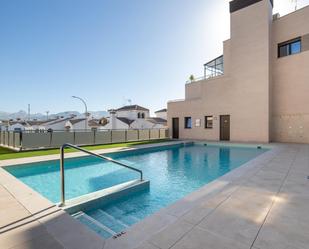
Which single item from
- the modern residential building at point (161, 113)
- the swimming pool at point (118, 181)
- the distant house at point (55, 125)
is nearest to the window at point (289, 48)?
the swimming pool at point (118, 181)

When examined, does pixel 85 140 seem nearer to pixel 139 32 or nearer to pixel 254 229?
pixel 139 32

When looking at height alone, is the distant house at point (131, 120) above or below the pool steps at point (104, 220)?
above

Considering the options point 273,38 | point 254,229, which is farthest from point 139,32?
point 254,229

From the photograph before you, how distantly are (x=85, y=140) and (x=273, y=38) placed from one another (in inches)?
580

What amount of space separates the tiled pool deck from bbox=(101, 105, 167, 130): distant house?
32.4m

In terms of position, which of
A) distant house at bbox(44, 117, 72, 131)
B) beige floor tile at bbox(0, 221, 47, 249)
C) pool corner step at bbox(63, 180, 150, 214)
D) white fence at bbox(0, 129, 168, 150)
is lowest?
pool corner step at bbox(63, 180, 150, 214)

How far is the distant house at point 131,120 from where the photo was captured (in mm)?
36000

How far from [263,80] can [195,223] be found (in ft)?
43.5

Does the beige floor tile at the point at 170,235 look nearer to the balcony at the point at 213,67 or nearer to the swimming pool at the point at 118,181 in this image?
the swimming pool at the point at 118,181

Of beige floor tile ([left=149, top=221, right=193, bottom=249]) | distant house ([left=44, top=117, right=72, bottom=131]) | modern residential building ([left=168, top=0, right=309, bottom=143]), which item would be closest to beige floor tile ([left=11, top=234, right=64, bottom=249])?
beige floor tile ([left=149, top=221, right=193, bottom=249])

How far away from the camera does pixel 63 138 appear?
1160 centimetres

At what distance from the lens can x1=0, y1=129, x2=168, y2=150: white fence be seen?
408 inches

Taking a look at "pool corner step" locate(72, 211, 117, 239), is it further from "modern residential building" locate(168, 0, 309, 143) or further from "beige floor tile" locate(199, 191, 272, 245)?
→ "modern residential building" locate(168, 0, 309, 143)

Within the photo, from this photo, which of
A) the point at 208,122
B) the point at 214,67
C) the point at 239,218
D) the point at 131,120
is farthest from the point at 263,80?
the point at 131,120
